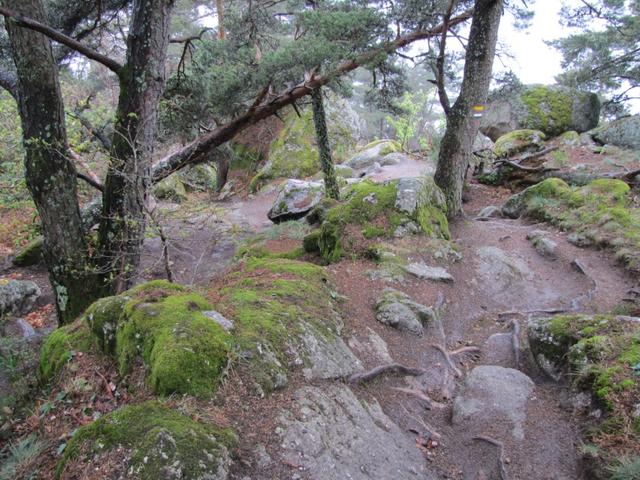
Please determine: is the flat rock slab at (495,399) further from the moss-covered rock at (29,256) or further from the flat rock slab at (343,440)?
the moss-covered rock at (29,256)

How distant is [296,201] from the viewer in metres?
11.2

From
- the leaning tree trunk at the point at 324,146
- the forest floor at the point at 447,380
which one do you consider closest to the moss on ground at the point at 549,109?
the forest floor at the point at 447,380

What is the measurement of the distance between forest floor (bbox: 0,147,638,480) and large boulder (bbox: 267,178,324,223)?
196cm

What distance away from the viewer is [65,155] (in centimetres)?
533

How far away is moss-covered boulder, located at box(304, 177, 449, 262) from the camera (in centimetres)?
721

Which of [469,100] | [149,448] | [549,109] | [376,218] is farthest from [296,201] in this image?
[549,109]

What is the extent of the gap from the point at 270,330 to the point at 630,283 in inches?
239

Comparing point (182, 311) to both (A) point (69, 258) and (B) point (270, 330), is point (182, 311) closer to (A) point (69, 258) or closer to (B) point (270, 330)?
(B) point (270, 330)

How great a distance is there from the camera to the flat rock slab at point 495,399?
3873mm

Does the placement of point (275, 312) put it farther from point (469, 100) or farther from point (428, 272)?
point (469, 100)

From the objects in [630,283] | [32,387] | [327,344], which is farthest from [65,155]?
[630,283]

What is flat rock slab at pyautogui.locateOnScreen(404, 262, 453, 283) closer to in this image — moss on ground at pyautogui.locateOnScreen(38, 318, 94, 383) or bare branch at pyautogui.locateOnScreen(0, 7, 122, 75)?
moss on ground at pyautogui.locateOnScreen(38, 318, 94, 383)

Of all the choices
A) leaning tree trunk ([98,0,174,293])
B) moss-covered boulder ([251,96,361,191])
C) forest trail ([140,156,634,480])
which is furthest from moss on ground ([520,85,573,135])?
leaning tree trunk ([98,0,174,293])

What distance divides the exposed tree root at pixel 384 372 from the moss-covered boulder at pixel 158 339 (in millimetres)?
1402
